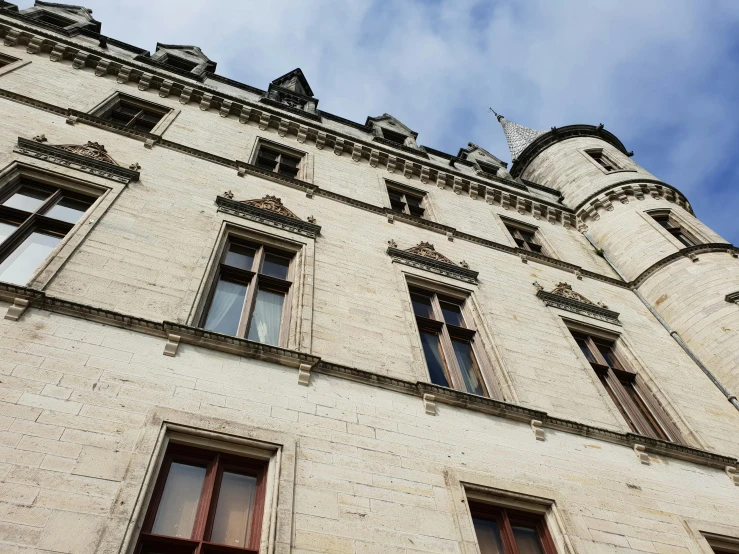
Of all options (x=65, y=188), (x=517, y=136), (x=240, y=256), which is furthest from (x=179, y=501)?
(x=517, y=136)

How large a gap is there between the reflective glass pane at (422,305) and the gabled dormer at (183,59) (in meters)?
11.3

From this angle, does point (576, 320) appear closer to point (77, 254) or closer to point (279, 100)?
point (77, 254)

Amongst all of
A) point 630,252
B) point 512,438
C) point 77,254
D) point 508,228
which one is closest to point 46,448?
point 77,254

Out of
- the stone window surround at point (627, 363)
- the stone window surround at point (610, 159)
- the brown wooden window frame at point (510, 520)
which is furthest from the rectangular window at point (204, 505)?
the stone window surround at point (610, 159)

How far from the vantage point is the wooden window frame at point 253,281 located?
319 inches

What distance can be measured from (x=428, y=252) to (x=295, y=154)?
5303mm

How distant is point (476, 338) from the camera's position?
991 centimetres

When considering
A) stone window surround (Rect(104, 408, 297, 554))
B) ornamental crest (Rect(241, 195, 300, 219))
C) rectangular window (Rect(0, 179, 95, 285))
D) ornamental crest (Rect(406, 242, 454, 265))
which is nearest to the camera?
stone window surround (Rect(104, 408, 297, 554))

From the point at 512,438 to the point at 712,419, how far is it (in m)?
5.11

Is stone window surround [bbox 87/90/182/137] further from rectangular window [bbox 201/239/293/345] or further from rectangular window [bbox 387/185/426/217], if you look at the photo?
rectangular window [bbox 387/185/426/217]

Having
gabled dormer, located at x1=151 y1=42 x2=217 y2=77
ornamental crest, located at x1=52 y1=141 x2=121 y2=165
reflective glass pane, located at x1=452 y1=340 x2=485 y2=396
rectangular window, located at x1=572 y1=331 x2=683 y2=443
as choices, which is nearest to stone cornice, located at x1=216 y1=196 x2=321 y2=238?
ornamental crest, located at x1=52 y1=141 x2=121 y2=165

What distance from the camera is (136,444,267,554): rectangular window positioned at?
16.1 feet

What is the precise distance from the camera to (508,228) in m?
16.2

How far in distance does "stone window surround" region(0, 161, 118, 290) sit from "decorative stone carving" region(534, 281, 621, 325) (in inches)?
355
